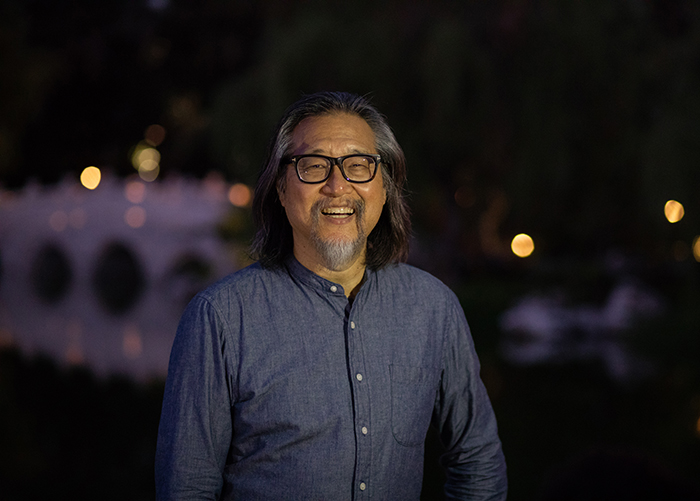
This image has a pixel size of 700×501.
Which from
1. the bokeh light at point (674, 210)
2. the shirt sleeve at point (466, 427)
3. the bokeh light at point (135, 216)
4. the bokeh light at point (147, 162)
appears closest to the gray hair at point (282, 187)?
the shirt sleeve at point (466, 427)

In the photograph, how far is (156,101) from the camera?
1897cm

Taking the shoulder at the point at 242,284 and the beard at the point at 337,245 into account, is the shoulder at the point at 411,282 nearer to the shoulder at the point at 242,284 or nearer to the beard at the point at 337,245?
the beard at the point at 337,245

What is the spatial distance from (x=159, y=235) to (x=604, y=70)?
1295 cm

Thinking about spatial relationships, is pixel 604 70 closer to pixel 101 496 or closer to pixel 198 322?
pixel 101 496

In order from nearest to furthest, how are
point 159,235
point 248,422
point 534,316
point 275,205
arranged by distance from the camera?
point 248,422, point 275,205, point 534,316, point 159,235

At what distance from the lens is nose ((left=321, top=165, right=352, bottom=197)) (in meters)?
1.73

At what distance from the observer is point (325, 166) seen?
174 centimetres

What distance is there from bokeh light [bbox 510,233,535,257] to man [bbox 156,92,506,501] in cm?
1416

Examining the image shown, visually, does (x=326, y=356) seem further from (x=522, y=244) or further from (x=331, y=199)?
(x=522, y=244)

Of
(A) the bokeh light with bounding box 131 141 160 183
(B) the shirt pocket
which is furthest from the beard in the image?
(A) the bokeh light with bounding box 131 141 160 183

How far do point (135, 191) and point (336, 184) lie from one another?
61.2 ft

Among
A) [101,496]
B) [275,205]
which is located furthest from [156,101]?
[275,205]

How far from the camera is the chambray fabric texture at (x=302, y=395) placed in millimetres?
1595

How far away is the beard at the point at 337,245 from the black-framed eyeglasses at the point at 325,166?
2.3 inches
